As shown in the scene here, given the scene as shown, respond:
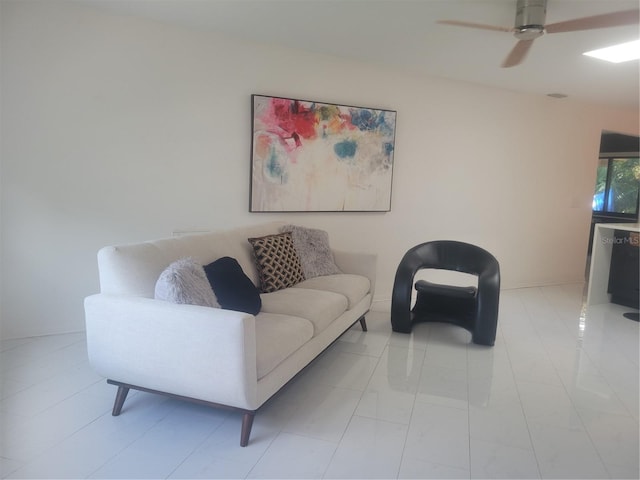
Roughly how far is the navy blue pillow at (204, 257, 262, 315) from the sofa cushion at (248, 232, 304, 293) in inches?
17.7

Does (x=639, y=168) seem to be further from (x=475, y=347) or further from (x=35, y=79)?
(x=35, y=79)

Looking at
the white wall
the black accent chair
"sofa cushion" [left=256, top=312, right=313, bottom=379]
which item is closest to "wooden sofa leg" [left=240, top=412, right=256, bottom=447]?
"sofa cushion" [left=256, top=312, right=313, bottom=379]

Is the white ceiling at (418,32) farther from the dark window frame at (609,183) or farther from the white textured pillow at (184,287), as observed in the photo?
the dark window frame at (609,183)

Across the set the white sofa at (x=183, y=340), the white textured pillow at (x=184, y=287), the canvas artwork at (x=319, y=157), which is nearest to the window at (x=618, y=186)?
the canvas artwork at (x=319, y=157)

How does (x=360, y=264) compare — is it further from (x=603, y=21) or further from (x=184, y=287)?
(x=603, y=21)

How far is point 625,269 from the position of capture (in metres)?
4.66

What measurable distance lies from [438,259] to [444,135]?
1788 millimetres

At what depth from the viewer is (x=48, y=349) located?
10.0 feet

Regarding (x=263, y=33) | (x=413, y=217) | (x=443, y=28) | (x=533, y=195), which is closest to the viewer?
(x=443, y=28)

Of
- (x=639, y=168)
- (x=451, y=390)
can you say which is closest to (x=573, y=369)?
(x=451, y=390)

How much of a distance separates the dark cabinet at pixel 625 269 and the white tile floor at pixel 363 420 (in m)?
1.63

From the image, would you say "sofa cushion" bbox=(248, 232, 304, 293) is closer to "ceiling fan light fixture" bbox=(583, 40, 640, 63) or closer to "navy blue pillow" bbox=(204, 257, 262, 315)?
"navy blue pillow" bbox=(204, 257, 262, 315)

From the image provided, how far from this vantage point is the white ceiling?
2891 mm

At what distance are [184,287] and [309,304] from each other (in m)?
0.90
